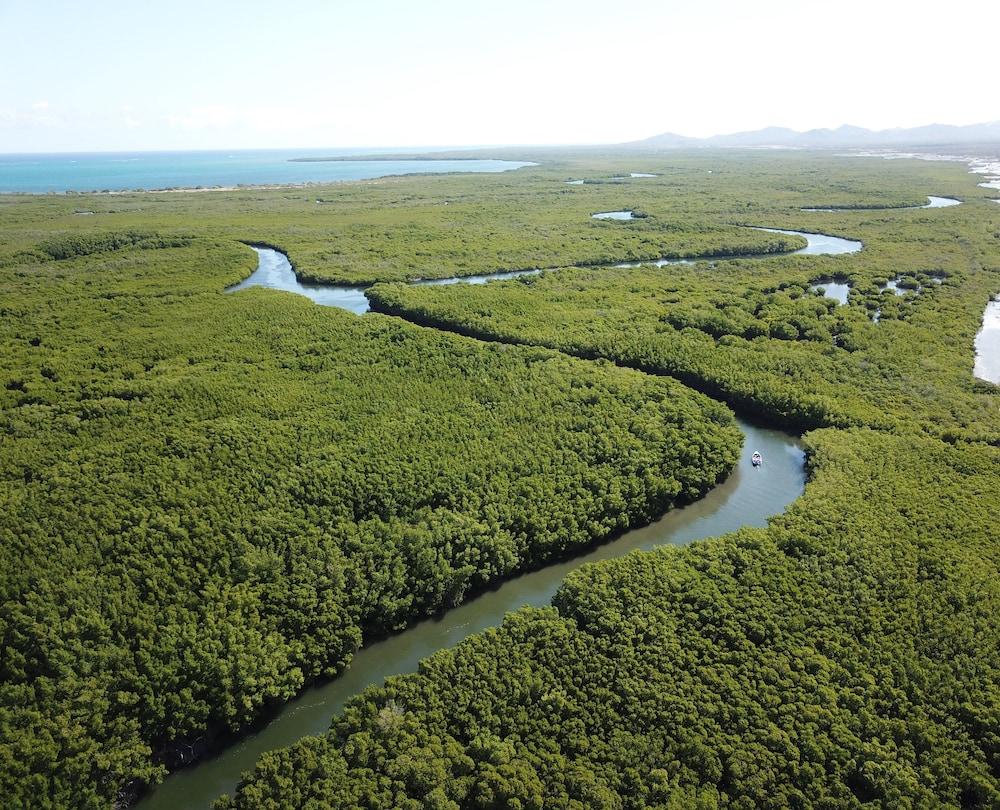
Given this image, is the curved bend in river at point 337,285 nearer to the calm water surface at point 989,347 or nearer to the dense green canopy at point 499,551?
the dense green canopy at point 499,551

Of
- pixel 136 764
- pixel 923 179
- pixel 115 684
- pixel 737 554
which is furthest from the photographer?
pixel 923 179

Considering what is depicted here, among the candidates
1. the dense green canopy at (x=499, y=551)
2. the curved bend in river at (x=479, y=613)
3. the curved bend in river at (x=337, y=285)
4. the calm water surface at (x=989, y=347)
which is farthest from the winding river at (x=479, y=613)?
the curved bend in river at (x=337, y=285)

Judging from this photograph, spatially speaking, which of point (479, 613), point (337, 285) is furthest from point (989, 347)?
point (337, 285)

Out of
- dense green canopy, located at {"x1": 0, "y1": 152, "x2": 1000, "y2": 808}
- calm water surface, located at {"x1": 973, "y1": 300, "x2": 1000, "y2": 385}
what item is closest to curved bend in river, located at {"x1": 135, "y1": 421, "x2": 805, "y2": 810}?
dense green canopy, located at {"x1": 0, "y1": 152, "x2": 1000, "y2": 808}

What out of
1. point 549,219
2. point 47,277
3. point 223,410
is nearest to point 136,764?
point 223,410

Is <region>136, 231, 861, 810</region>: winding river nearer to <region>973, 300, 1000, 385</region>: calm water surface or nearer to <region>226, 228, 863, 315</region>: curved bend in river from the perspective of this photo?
<region>973, 300, 1000, 385</region>: calm water surface

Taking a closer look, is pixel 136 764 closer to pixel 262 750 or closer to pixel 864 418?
pixel 262 750
